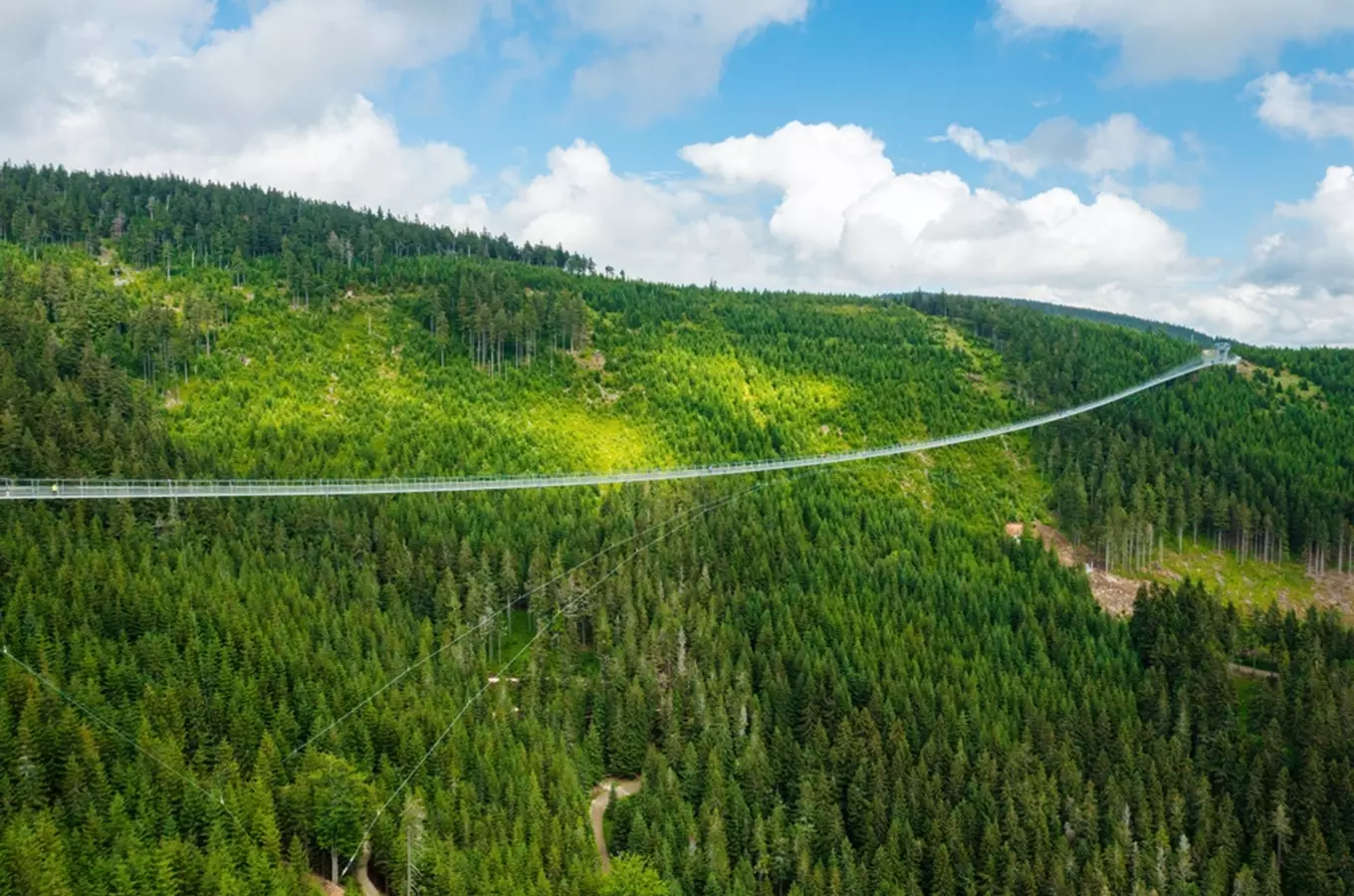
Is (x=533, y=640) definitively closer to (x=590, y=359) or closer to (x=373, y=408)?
(x=373, y=408)

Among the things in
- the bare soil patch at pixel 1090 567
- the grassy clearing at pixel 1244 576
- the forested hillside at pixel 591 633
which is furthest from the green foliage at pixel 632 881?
the grassy clearing at pixel 1244 576

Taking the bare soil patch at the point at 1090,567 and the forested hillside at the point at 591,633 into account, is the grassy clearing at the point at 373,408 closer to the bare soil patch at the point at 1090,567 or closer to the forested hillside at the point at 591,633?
the forested hillside at the point at 591,633

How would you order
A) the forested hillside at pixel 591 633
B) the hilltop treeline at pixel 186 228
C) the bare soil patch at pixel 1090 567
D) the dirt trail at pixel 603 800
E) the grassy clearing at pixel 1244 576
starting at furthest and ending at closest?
the hilltop treeline at pixel 186 228
the grassy clearing at pixel 1244 576
the bare soil patch at pixel 1090 567
the dirt trail at pixel 603 800
the forested hillside at pixel 591 633

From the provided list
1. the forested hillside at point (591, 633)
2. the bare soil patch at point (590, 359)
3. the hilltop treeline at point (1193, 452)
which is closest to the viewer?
the forested hillside at point (591, 633)

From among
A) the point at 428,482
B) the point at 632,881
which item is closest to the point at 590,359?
the point at 428,482

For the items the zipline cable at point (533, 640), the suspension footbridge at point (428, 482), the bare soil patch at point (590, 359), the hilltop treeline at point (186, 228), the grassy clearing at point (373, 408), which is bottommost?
the zipline cable at point (533, 640)

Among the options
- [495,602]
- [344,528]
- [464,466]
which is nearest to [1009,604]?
[495,602]
